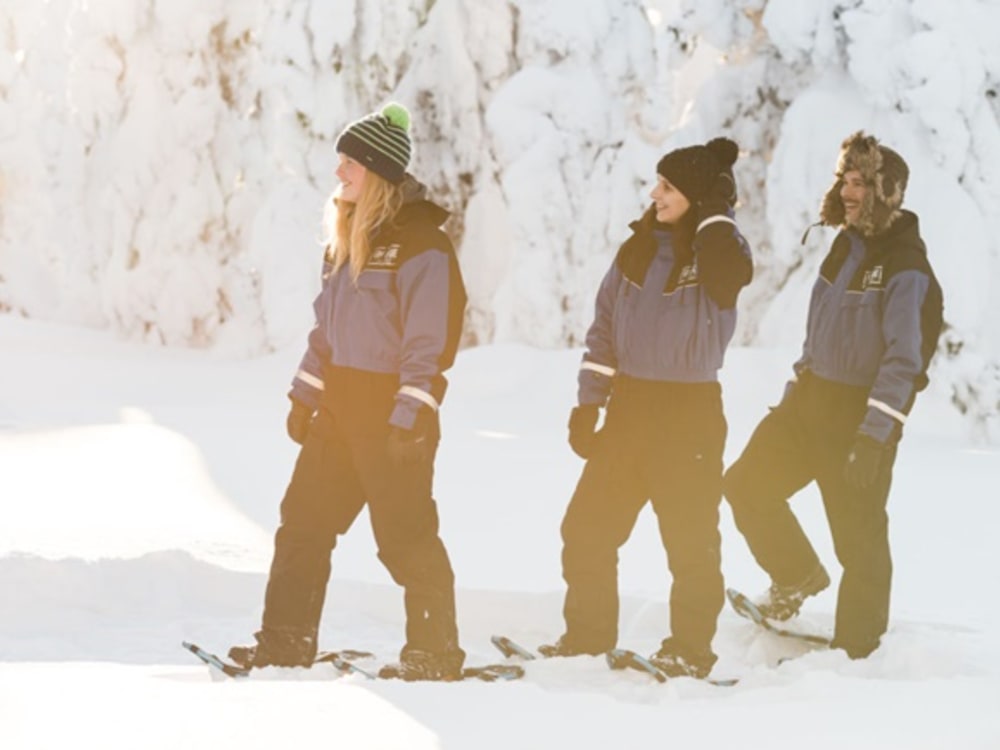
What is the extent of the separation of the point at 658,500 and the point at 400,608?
6.73 feet

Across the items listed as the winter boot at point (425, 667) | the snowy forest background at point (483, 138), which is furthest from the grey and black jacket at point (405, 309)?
the snowy forest background at point (483, 138)

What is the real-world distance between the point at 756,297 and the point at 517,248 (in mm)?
3137

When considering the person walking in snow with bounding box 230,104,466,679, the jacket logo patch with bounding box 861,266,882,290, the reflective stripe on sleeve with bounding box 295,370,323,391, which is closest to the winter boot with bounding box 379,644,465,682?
the person walking in snow with bounding box 230,104,466,679

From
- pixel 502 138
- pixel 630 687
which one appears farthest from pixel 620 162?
pixel 630 687

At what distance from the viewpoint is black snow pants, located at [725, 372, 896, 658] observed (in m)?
4.27

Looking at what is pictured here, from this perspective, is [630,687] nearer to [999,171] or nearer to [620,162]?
[999,171]

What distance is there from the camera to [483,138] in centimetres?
1778

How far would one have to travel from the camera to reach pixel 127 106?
22.0m

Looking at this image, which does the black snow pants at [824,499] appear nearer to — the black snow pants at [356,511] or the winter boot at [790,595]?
the winter boot at [790,595]

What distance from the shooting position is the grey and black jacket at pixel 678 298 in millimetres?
3900

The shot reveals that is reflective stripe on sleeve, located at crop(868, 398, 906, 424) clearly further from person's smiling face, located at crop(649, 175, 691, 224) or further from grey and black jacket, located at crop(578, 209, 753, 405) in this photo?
person's smiling face, located at crop(649, 175, 691, 224)

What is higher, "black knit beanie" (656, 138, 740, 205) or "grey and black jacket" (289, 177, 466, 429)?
"black knit beanie" (656, 138, 740, 205)

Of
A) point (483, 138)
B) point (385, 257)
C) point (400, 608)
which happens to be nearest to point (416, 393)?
point (385, 257)

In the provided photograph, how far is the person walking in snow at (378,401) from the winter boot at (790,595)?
1.36 m
